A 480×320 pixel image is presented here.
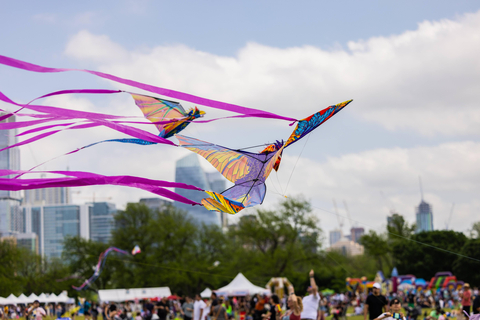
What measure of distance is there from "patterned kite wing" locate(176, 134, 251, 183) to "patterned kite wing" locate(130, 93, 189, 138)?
244 mm

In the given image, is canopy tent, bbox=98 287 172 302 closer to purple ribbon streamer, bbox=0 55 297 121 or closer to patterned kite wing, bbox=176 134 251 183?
patterned kite wing, bbox=176 134 251 183

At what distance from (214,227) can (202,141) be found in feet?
157

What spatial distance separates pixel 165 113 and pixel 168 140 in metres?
1.10

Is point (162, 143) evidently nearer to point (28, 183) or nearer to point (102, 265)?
point (28, 183)

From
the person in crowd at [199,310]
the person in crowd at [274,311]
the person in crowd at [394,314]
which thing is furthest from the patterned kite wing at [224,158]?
the person in crowd at [199,310]

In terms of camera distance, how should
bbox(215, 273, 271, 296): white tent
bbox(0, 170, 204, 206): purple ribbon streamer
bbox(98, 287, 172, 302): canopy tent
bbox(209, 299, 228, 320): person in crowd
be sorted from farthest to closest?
bbox(98, 287, 172, 302): canopy tent < bbox(215, 273, 271, 296): white tent < bbox(209, 299, 228, 320): person in crowd < bbox(0, 170, 204, 206): purple ribbon streamer

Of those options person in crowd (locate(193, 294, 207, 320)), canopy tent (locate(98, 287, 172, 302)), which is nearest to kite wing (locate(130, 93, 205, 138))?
person in crowd (locate(193, 294, 207, 320))

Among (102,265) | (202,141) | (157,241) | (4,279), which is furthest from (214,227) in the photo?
(202,141)

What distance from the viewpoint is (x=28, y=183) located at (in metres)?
5.22

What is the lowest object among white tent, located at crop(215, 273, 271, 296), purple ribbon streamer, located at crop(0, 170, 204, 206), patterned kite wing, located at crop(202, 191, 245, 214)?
white tent, located at crop(215, 273, 271, 296)

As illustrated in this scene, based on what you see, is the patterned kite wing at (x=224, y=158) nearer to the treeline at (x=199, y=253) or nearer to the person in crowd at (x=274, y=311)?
the person in crowd at (x=274, y=311)

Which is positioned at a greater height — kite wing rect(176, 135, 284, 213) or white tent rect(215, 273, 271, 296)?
kite wing rect(176, 135, 284, 213)

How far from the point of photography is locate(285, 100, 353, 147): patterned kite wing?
5.90 metres

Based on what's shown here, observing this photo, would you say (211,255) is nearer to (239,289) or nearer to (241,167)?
(239,289)
